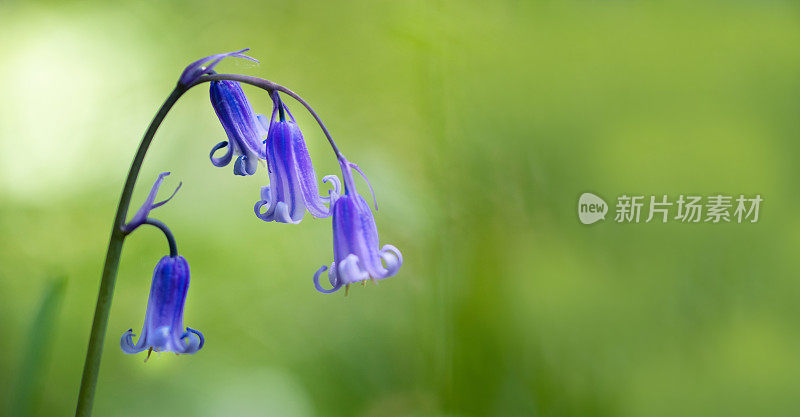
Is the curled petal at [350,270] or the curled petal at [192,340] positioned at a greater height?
the curled petal at [350,270]

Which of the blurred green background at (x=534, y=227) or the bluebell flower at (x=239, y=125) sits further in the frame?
the blurred green background at (x=534, y=227)

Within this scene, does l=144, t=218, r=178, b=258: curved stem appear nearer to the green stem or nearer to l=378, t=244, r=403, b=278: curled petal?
the green stem

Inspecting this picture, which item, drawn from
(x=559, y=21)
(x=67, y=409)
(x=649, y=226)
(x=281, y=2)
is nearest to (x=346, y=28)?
(x=281, y=2)

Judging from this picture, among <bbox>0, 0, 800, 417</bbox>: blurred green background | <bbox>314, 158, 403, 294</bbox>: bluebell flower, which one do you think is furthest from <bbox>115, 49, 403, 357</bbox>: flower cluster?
<bbox>0, 0, 800, 417</bbox>: blurred green background

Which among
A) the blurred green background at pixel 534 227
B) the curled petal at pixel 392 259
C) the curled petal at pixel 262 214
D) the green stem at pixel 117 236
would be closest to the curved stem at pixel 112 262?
the green stem at pixel 117 236

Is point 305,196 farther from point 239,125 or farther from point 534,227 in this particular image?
point 534,227

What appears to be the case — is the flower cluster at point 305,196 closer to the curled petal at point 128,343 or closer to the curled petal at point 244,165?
the curled petal at point 244,165
